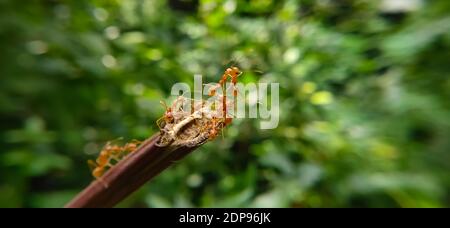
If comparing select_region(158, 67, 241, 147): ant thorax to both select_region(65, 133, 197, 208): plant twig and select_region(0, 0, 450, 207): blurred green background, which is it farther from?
select_region(0, 0, 450, 207): blurred green background

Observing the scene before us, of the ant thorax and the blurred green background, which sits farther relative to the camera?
the blurred green background

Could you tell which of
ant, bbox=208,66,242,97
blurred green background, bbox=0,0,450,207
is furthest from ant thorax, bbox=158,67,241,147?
blurred green background, bbox=0,0,450,207

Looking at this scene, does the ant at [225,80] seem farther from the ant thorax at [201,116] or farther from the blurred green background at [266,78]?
the blurred green background at [266,78]

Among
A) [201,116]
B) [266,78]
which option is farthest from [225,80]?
[266,78]

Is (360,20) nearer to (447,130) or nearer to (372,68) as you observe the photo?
(372,68)
